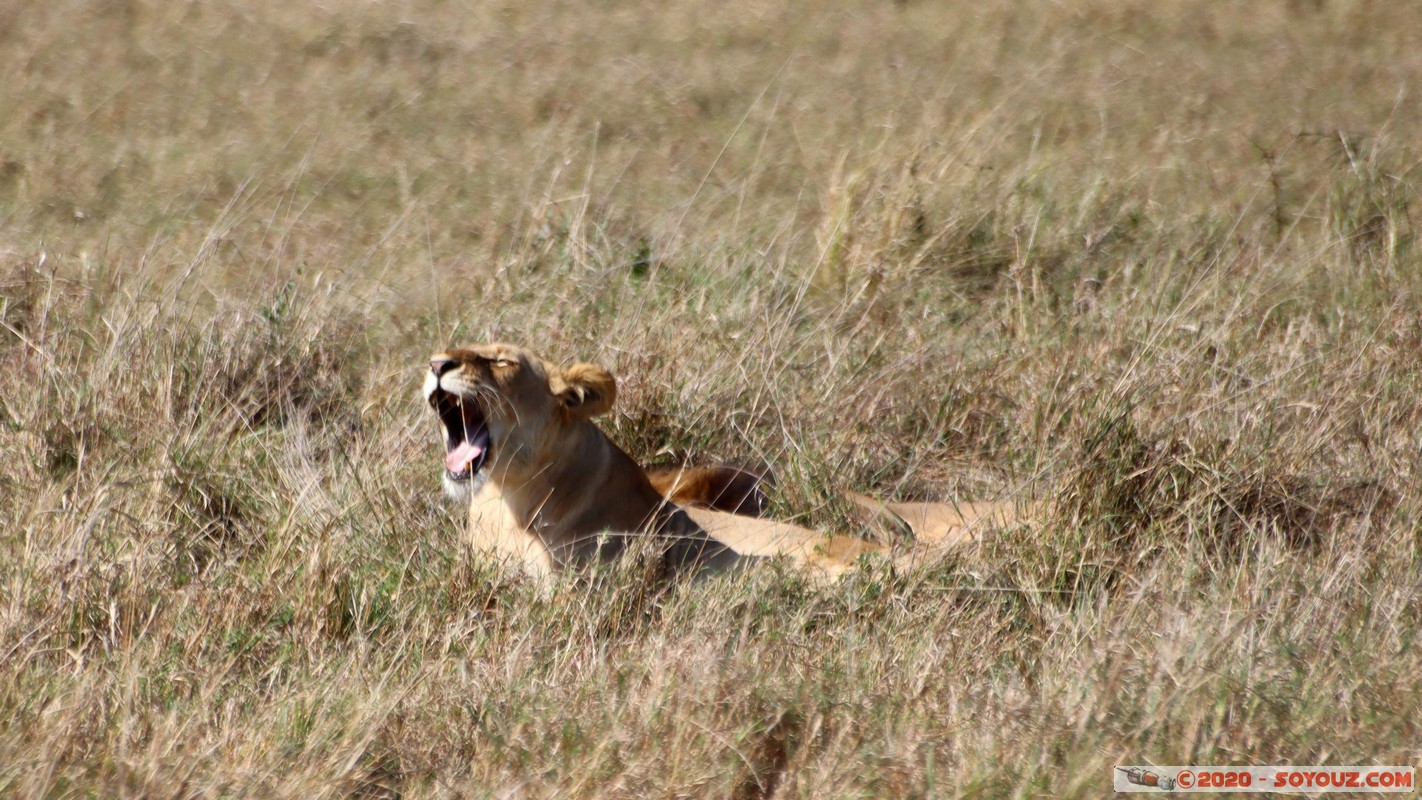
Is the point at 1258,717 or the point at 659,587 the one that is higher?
the point at 1258,717

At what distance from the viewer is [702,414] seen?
5.07m

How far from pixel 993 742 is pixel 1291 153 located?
21.8ft

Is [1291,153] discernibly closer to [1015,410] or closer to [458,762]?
[1015,410]

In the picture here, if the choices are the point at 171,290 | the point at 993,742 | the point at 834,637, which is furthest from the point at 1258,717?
the point at 171,290

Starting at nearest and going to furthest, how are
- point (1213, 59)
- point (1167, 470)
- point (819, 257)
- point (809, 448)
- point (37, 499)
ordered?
1. point (37, 499)
2. point (1167, 470)
3. point (809, 448)
4. point (819, 257)
5. point (1213, 59)

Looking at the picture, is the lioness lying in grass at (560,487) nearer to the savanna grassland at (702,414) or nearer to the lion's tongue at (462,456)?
the lion's tongue at (462,456)

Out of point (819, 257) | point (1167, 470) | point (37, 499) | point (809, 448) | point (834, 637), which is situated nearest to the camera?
point (834, 637)

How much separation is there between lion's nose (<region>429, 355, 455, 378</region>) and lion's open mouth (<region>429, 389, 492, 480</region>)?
9 centimetres

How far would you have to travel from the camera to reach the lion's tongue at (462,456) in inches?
161

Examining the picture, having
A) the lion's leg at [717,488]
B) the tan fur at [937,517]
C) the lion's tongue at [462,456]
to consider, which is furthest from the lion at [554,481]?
the lion's leg at [717,488]

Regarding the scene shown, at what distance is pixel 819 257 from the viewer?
6113mm

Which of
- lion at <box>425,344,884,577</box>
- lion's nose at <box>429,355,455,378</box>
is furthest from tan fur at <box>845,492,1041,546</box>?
lion's nose at <box>429,355,455,378</box>

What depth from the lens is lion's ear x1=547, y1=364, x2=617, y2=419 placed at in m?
4.31

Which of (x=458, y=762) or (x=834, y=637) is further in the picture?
(x=834, y=637)
